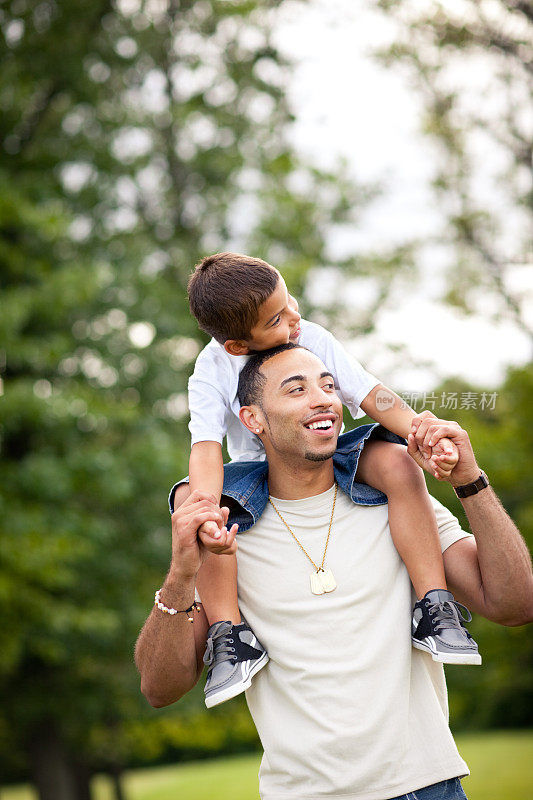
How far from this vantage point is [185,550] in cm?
237

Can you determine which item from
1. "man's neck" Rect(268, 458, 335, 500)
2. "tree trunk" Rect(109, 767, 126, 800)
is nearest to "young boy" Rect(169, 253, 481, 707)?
"man's neck" Rect(268, 458, 335, 500)

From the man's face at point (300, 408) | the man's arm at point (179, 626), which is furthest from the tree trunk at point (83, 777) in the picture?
the man's face at point (300, 408)

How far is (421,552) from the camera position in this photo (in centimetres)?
262

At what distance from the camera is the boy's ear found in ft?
9.46

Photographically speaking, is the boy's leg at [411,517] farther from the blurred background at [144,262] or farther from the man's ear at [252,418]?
the blurred background at [144,262]

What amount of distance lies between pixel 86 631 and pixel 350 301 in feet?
22.6

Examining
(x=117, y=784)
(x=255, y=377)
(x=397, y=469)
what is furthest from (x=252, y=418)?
(x=117, y=784)

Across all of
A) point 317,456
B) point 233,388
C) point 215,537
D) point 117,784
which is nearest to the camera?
Result: point 215,537

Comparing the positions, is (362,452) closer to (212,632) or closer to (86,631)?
(212,632)

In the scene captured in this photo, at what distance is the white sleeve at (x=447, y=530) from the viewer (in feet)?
9.06

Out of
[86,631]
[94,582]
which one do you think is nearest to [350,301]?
[94,582]

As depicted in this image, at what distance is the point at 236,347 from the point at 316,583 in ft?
2.64

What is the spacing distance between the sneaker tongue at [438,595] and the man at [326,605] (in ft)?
0.39

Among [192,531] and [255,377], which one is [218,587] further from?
[255,377]
